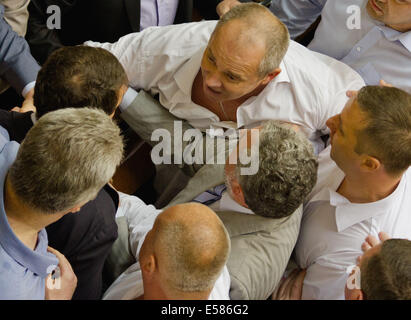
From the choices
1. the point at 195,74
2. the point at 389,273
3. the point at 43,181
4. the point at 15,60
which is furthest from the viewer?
the point at 15,60

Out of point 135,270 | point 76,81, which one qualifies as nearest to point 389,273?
point 135,270

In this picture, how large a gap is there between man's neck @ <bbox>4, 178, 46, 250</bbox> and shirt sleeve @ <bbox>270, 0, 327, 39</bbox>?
5.47 feet

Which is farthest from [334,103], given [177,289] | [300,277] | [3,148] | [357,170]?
[3,148]

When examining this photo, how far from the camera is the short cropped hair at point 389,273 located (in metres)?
1.11

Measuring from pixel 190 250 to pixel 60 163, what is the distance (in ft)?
1.16

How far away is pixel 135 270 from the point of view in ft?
4.49

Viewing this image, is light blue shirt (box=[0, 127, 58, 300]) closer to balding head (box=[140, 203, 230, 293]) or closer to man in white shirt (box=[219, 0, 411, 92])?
balding head (box=[140, 203, 230, 293])

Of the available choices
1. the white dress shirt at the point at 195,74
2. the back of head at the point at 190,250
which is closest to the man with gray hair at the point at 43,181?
the back of head at the point at 190,250

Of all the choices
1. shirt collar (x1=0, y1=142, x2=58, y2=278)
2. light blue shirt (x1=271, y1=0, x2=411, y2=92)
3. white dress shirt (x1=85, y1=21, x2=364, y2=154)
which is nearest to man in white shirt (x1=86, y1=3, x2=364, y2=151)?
white dress shirt (x1=85, y1=21, x2=364, y2=154)

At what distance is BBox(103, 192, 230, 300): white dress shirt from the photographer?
1248 millimetres

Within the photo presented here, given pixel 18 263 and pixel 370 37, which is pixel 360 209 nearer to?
pixel 370 37

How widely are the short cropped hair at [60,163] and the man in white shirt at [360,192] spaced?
78 cm

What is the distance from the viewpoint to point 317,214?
1.54 meters

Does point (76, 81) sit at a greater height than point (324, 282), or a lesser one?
greater
